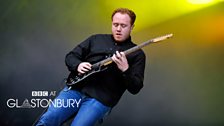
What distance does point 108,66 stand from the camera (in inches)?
77.7

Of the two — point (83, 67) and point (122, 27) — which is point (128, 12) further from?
point (83, 67)

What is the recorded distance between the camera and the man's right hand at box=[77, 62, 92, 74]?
6.30ft

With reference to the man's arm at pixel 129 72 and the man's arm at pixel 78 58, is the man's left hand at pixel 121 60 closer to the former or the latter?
the man's arm at pixel 129 72

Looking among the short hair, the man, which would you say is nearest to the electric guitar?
Result: the man

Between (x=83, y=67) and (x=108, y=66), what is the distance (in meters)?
0.13

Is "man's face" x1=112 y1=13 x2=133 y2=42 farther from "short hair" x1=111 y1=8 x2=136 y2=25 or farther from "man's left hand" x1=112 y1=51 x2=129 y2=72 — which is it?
"man's left hand" x1=112 y1=51 x2=129 y2=72

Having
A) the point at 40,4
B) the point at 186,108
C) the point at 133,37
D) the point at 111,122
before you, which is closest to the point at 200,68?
the point at 186,108

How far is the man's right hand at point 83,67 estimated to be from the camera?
1919 millimetres

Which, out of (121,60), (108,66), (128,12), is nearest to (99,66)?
(108,66)

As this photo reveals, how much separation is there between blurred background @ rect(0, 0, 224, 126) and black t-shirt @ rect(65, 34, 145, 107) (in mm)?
168

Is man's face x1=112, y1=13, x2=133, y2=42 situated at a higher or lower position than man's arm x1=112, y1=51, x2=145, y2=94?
higher

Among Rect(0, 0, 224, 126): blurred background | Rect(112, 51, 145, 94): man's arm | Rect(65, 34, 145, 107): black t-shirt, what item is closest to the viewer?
Rect(112, 51, 145, 94): man's arm

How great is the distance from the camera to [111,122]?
2207 millimetres

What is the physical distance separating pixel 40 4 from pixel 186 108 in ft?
3.19
